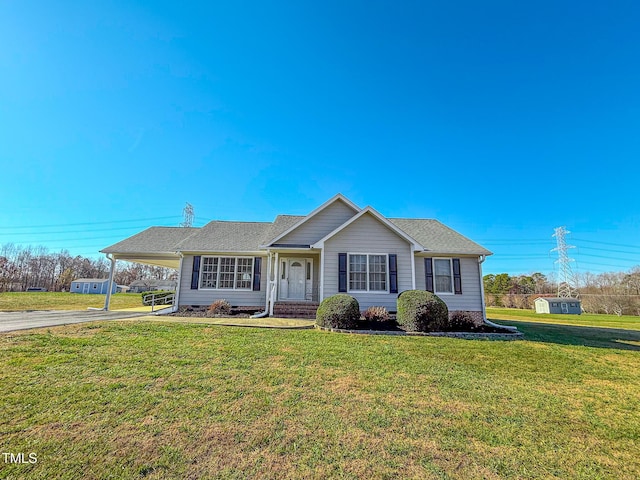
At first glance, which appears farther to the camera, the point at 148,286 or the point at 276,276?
the point at 148,286

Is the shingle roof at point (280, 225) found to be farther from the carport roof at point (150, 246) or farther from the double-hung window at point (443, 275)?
the double-hung window at point (443, 275)

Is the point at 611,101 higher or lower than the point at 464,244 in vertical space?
higher

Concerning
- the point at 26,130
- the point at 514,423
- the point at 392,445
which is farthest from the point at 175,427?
the point at 26,130

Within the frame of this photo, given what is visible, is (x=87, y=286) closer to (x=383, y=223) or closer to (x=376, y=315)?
(x=383, y=223)

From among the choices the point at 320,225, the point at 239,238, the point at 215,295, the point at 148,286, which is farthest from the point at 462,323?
the point at 148,286

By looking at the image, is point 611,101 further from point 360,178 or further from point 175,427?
point 175,427

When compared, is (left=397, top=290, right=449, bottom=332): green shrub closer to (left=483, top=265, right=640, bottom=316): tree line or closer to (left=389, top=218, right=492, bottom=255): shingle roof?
(left=389, top=218, right=492, bottom=255): shingle roof

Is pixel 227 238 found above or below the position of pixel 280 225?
below

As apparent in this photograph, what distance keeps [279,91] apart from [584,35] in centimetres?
1368

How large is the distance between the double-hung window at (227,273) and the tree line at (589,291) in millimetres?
30864

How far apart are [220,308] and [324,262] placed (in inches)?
204

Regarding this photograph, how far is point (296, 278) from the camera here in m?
14.3

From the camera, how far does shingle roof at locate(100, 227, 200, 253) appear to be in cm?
1438

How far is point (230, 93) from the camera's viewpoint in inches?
505
